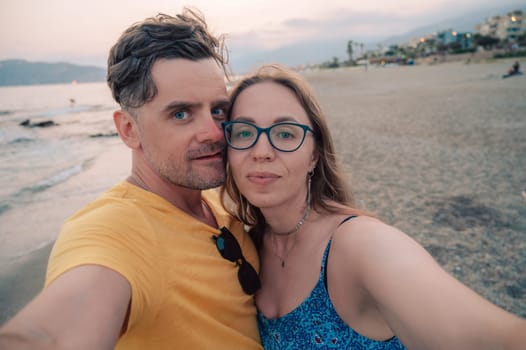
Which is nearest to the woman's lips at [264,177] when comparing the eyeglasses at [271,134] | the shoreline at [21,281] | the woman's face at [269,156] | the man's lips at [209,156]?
the woman's face at [269,156]

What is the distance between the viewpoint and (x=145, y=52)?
2010mm

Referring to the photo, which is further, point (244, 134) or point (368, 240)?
point (244, 134)

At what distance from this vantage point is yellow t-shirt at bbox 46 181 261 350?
1.33 meters

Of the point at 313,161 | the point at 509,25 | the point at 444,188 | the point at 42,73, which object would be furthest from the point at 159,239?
the point at 42,73

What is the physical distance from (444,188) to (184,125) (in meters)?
6.13

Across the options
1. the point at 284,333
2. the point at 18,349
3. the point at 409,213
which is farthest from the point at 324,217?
the point at 409,213

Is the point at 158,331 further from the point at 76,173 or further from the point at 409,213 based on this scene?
the point at 76,173

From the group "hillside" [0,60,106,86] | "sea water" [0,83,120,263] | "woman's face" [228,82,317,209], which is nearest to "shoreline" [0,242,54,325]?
"sea water" [0,83,120,263]

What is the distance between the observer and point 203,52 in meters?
2.16

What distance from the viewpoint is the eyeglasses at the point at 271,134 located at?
2092mm

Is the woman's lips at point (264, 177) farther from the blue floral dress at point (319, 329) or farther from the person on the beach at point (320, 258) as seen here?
the blue floral dress at point (319, 329)

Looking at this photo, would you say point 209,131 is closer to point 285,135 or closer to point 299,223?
point 285,135

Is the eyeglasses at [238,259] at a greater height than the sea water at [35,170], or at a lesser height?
greater

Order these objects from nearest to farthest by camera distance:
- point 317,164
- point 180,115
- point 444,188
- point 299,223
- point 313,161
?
point 180,115
point 299,223
point 313,161
point 317,164
point 444,188
